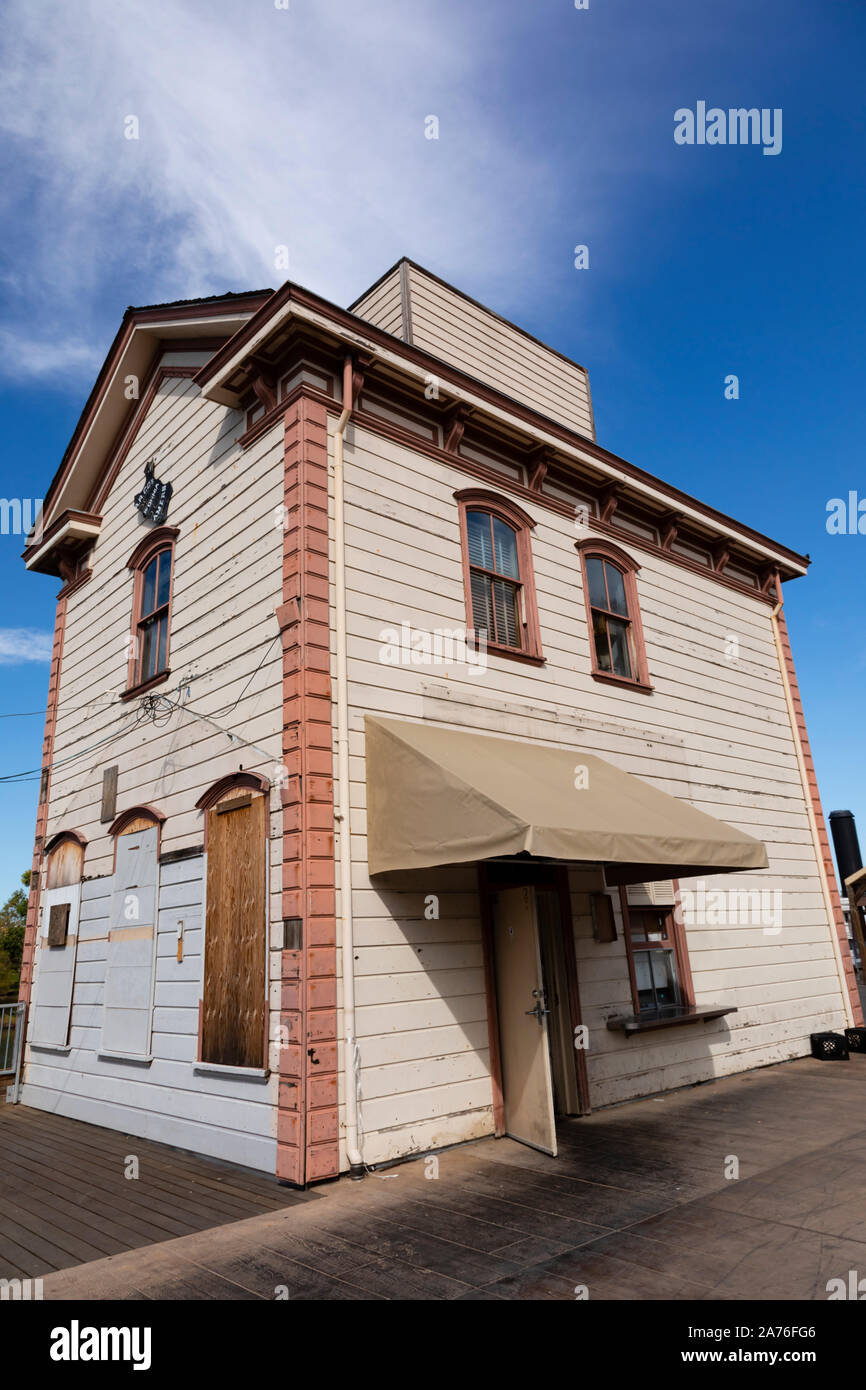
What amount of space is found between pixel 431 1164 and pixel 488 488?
22.9 ft

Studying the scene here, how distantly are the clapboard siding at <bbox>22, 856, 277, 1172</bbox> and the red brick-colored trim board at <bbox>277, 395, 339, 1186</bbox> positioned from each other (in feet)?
1.68

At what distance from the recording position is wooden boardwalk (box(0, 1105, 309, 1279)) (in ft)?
17.9

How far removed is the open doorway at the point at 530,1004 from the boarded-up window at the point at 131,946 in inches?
143

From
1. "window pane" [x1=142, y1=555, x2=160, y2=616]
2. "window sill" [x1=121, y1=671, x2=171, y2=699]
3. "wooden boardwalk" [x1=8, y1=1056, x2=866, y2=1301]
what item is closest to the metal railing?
"wooden boardwalk" [x1=8, y1=1056, x2=866, y2=1301]

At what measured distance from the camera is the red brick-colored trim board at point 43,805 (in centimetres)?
1213

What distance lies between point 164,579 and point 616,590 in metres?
5.89

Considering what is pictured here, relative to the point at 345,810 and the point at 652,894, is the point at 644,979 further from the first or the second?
the point at 345,810

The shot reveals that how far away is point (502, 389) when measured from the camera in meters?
12.3

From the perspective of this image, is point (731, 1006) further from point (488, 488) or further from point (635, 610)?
point (488, 488)

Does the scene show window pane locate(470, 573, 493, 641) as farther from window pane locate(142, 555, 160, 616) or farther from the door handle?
Answer: window pane locate(142, 555, 160, 616)

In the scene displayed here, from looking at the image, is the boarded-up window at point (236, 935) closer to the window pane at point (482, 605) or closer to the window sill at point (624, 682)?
the window pane at point (482, 605)

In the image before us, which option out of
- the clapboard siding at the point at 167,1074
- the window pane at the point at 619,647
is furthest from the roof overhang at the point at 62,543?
the window pane at the point at 619,647

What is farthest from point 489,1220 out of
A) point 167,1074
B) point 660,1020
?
point 660,1020

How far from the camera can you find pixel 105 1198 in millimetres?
6555
